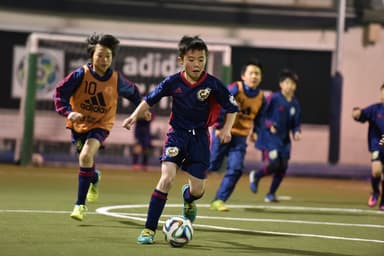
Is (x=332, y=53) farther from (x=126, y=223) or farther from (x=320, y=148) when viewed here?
(x=126, y=223)

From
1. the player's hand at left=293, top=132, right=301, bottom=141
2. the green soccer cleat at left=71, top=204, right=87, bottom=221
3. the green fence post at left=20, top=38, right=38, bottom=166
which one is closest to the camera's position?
the green soccer cleat at left=71, top=204, right=87, bottom=221

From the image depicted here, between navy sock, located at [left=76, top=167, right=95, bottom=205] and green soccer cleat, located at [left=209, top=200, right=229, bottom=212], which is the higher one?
navy sock, located at [left=76, top=167, right=95, bottom=205]

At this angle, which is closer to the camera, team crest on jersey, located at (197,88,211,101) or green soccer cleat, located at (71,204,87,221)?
team crest on jersey, located at (197,88,211,101)

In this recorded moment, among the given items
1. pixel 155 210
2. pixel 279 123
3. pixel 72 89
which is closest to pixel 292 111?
pixel 279 123

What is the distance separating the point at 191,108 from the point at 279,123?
576 centimetres

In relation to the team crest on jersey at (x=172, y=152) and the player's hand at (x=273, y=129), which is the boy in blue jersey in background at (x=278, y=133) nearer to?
the player's hand at (x=273, y=129)

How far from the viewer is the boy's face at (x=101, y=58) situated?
9.57m

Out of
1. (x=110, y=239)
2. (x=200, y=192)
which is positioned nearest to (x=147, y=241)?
(x=110, y=239)

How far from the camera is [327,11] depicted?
82.2ft

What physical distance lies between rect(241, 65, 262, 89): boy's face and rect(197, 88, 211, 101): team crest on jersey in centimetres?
387

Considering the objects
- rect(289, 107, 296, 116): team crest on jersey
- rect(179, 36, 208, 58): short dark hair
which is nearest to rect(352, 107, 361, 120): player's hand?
rect(289, 107, 296, 116): team crest on jersey

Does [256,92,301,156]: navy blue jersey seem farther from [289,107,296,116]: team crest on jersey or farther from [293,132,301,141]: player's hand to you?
[293,132,301,141]: player's hand

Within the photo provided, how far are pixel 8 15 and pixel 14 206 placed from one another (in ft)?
46.2

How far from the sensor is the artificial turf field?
7594 millimetres
